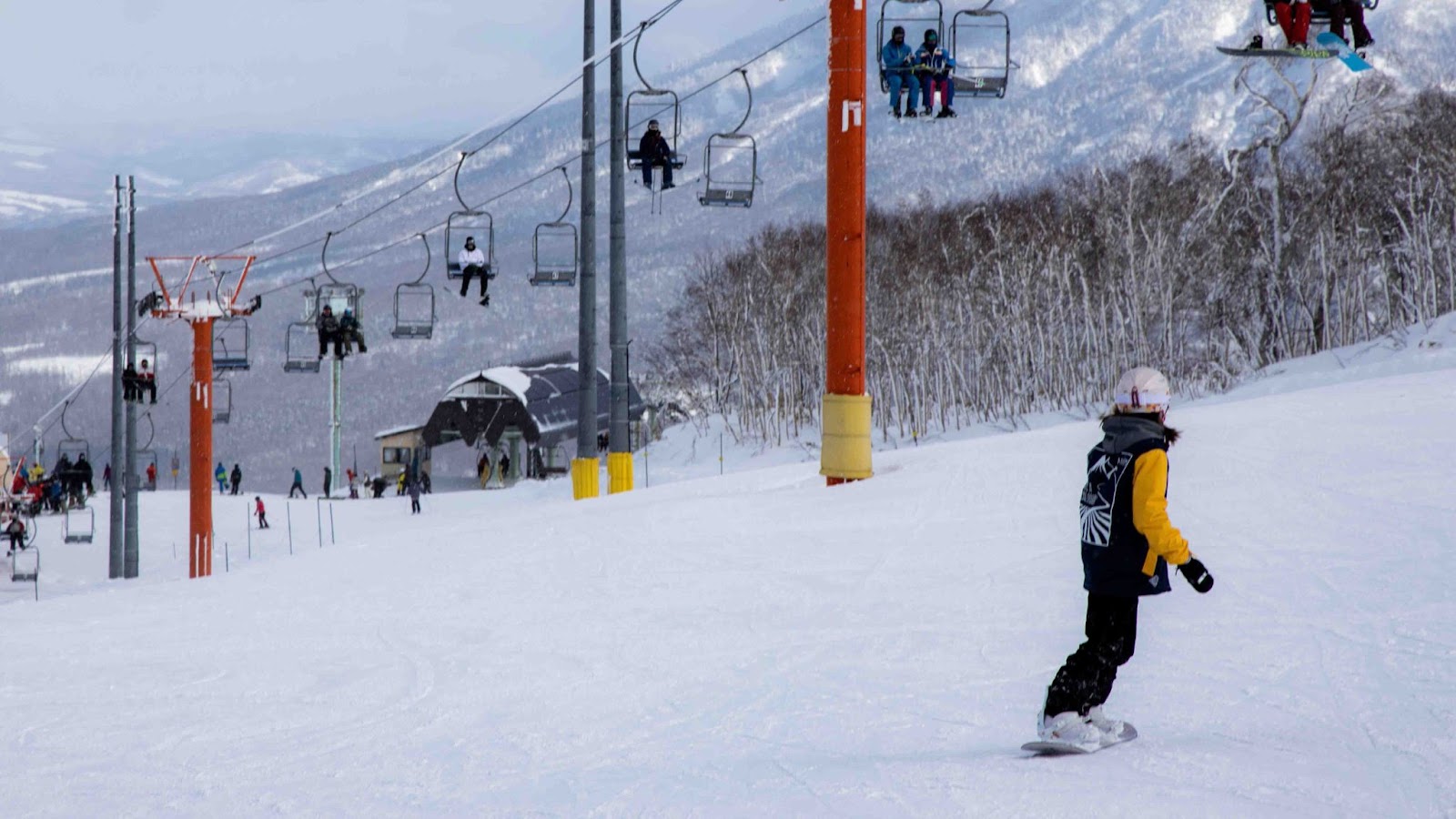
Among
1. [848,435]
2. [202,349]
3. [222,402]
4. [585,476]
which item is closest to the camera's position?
[848,435]

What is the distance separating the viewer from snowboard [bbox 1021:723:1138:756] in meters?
6.12

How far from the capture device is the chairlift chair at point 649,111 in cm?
1595

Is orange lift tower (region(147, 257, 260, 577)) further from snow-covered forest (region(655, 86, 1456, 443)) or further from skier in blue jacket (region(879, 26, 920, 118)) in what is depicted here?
snow-covered forest (region(655, 86, 1456, 443))

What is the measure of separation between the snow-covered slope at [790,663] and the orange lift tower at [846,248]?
62 cm

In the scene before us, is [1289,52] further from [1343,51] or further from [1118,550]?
[1118,550]

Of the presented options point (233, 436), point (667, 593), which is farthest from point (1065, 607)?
point (233, 436)

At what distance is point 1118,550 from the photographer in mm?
5992

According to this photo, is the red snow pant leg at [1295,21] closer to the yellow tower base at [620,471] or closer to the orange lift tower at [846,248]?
the orange lift tower at [846,248]

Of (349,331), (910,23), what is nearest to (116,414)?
(349,331)

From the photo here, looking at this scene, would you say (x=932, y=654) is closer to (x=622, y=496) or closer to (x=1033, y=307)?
(x=622, y=496)

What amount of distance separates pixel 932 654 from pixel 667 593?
3077mm

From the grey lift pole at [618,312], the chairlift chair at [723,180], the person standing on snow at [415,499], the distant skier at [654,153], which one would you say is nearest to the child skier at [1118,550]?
the chairlift chair at [723,180]

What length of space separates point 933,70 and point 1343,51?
5877 mm

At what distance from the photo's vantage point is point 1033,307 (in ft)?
176
